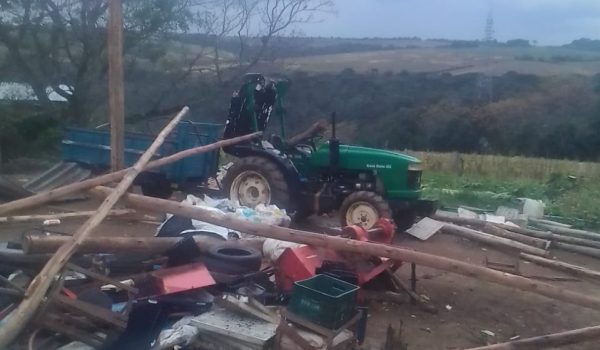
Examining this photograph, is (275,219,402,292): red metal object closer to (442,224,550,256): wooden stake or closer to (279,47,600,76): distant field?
(442,224,550,256): wooden stake

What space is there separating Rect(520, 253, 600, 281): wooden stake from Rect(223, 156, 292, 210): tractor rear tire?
341cm

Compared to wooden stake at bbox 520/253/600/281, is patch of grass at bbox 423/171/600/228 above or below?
below

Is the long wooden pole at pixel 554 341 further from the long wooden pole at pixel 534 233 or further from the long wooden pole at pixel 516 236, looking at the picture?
the long wooden pole at pixel 534 233

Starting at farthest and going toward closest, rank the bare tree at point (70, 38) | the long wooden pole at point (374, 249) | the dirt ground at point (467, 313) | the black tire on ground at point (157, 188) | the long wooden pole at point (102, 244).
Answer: the bare tree at point (70, 38) < the black tire on ground at point (157, 188) < the dirt ground at point (467, 313) < the long wooden pole at point (102, 244) < the long wooden pole at point (374, 249)

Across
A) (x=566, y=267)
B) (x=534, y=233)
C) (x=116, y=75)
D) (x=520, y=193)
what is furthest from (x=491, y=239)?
(x=116, y=75)

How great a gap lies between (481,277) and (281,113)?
5984 mm

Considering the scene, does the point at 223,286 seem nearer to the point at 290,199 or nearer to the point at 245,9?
the point at 290,199

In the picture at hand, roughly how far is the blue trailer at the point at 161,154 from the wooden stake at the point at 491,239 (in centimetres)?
392

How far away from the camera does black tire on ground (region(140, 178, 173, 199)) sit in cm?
1215

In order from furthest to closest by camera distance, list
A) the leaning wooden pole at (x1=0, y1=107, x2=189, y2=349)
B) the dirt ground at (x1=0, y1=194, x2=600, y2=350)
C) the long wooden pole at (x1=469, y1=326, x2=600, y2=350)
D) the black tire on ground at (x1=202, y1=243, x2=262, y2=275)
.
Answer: the black tire on ground at (x1=202, y1=243, x2=262, y2=275) → the dirt ground at (x1=0, y1=194, x2=600, y2=350) → the long wooden pole at (x1=469, y1=326, x2=600, y2=350) → the leaning wooden pole at (x1=0, y1=107, x2=189, y2=349)

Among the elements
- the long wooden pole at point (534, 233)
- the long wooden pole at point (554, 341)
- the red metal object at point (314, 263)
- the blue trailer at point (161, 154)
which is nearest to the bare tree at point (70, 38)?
the blue trailer at point (161, 154)

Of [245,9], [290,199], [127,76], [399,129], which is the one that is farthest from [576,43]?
[290,199]

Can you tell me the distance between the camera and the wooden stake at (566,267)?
26.8ft

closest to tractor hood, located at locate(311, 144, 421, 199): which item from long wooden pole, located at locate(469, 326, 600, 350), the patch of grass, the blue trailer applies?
the blue trailer
